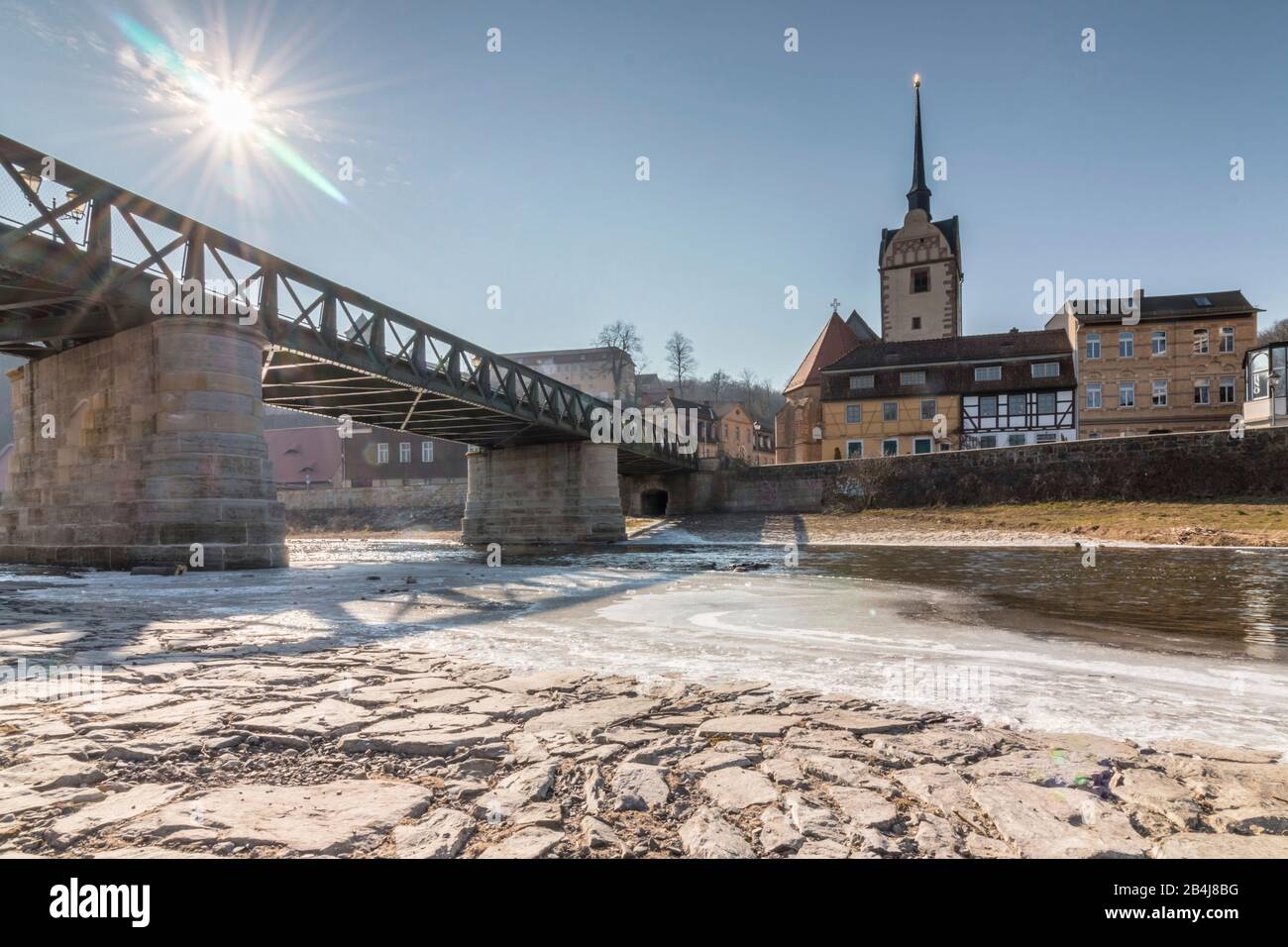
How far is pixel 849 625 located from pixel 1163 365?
5217 centimetres

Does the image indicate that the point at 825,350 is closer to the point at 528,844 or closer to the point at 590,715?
the point at 590,715

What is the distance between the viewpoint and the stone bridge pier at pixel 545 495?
33.2 m

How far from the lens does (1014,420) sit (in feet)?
161

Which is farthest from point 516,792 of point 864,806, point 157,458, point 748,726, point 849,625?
point 157,458

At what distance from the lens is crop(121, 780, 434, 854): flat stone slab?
7.12 ft

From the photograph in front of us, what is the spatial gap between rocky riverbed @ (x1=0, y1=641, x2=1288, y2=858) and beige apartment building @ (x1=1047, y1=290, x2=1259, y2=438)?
53.3 meters

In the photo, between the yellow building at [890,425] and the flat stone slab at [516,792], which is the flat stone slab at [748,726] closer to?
the flat stone slab at [516,792]

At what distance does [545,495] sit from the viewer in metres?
34.9

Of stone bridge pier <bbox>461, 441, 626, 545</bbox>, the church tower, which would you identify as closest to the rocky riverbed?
stone bridge pier <bbox>461, 441, 626, 545</bbox>

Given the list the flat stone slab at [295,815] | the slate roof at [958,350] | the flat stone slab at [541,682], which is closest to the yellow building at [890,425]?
the slate roof at [958,350]

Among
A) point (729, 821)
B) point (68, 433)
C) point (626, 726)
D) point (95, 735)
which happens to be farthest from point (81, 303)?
point (729, 821)

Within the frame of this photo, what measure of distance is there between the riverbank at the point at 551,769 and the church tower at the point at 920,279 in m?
62.2
